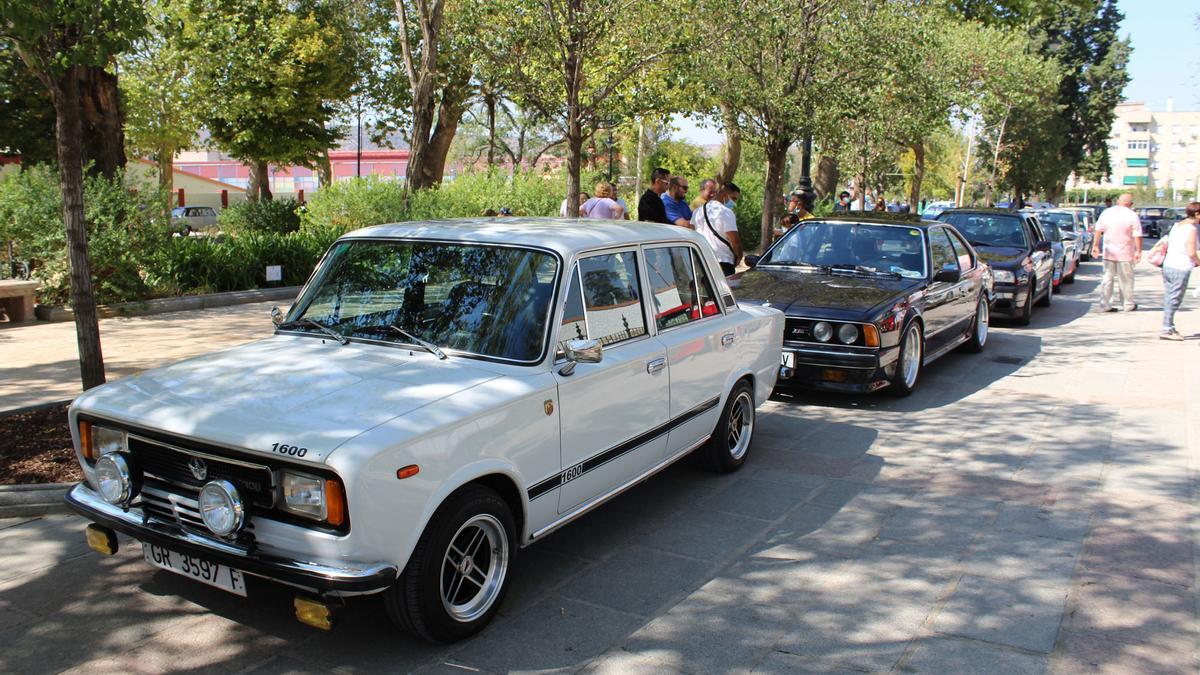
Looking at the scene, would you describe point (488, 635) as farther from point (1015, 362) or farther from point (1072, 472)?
point (1015, 362)

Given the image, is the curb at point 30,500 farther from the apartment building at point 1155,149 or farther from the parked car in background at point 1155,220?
the apartment building at point 1155,149

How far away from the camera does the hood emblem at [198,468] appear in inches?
147

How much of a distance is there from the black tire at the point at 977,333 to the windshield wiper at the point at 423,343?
8529mm

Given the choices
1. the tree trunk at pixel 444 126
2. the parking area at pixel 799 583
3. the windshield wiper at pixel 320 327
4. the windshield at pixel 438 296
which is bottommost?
the parking area at pixel 799 583

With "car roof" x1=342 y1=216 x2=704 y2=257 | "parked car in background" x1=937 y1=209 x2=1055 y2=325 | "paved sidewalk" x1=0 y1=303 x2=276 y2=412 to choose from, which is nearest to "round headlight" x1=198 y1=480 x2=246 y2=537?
"car roof" x1=342 y1=216 x2=704 y2=257

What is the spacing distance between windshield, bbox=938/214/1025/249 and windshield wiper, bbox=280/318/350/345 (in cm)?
1252

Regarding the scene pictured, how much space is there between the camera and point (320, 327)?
4.91 metres

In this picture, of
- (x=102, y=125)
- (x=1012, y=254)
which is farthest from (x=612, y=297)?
(x=102, y=125)

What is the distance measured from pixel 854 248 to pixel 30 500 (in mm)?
7841

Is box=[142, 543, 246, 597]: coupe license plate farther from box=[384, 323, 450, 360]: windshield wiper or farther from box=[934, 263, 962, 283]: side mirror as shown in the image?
box=[934, 263, 962, 283]: side mirror

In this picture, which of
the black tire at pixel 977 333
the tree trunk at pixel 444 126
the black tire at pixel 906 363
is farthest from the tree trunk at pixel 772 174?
the tree trunk at pixel 444 126

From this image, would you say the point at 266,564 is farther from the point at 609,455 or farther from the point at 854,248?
the point at 854,248

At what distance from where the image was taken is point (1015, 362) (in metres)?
11.1

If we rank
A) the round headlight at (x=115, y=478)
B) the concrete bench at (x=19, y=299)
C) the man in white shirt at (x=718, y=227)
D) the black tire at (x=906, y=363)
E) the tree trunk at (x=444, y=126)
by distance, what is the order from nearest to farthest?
the round headlight at (x=115, y=478)
the black tire at (x=906, y=363)
the man in white shirt at (x=718, y=227)
the concrete bench at (x=19, y=299)
the tree trunk at (x=444, y=126)
